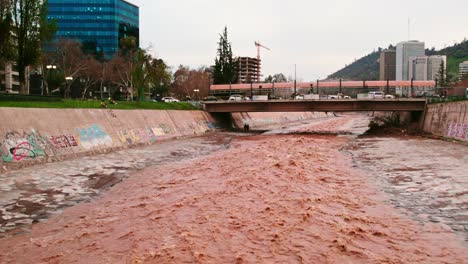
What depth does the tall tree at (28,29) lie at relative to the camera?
155 ft

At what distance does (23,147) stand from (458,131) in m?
42.2

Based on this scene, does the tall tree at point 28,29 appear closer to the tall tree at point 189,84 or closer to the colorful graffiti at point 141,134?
the colorful graffiti at point 141,134

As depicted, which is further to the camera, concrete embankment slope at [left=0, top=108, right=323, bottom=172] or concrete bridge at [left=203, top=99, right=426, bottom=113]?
concrete bridge at [left=203, top=99, right=426, bottom=113]

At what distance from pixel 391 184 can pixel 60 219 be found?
16559 millimetres

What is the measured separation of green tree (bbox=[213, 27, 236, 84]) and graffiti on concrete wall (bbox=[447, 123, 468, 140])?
259 ft

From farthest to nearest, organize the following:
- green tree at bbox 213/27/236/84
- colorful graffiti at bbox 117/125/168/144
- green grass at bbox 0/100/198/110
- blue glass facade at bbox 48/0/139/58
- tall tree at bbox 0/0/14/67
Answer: blue glass facade at bbox 48/0/139/58 < green tree at bbox 213/27/236/84 < tall tree at bbox 0/0/14/67 < colorful graffiti at bbox 117/125/168/144 < green grass at bbox 0/100/198/110

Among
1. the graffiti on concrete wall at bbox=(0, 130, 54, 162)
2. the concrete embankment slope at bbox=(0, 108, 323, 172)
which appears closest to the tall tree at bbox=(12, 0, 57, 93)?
the concrete embankment slope at bbox=(0, 108, 323, 172)

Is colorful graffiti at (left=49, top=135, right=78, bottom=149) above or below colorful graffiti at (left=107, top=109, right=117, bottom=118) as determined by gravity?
below

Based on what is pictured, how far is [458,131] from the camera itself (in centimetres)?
4200

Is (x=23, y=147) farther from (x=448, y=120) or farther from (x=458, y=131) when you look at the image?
(x=448, y=120)

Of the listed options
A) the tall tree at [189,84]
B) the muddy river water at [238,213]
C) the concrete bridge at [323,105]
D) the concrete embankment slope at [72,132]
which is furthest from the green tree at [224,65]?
the muddy river water at [238,213]

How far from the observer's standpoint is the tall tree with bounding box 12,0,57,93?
4712 centimetres

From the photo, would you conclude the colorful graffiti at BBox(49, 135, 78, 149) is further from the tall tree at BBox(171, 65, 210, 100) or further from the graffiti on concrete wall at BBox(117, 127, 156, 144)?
the tall tree at BBox(171, 65, 210, 100)

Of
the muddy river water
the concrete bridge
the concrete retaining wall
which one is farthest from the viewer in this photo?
the concrete bridge
